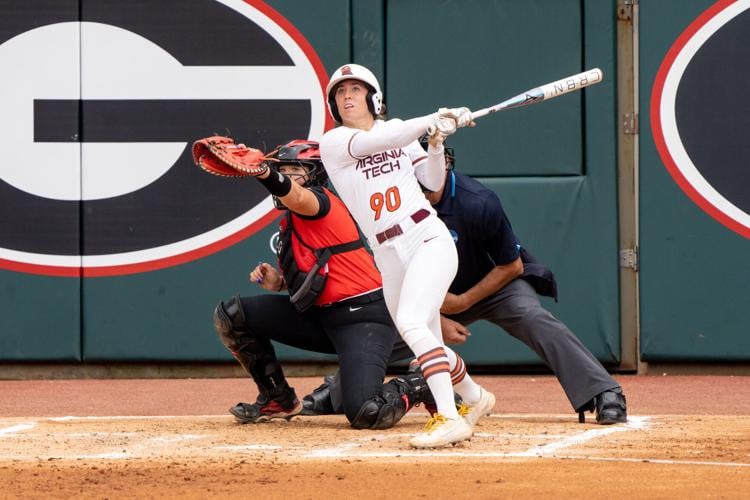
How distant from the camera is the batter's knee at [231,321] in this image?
6.29 meters

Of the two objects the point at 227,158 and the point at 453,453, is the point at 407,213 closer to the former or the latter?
the point at 227,158

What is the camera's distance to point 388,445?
5508 mm

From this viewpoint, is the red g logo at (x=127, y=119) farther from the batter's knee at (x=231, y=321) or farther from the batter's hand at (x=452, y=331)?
the batter's hand at (x=452, y=331)

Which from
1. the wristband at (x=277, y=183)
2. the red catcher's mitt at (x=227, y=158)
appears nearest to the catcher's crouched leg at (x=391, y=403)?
the wristband at (x=277, y=183)

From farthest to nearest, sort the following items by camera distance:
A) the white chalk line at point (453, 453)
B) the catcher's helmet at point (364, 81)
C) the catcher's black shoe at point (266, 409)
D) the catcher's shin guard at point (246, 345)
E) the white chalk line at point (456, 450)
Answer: the catcher's black shoe at point (266, 409) → the catcher's shin guard at point (246, 345) → the catcher's helmet at point (364, 81) → the white chalk line at point (453, 453) → the white chalk line at point (456, 450)

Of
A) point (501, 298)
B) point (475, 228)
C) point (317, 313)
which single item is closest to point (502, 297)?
point (501, 298)

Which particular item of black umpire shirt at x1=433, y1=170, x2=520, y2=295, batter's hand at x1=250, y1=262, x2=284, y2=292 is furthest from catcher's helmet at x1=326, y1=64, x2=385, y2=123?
batter's hand at x1=250, y1=262, x2=284, y2=292

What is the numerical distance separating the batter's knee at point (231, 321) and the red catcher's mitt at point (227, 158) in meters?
0.74

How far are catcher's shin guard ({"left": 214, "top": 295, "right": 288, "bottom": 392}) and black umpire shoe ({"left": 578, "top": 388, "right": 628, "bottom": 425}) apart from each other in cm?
144

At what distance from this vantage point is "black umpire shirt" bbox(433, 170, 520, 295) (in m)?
6.25

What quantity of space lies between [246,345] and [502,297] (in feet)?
3.99

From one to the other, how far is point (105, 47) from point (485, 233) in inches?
161

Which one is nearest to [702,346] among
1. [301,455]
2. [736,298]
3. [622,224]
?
[736,298]

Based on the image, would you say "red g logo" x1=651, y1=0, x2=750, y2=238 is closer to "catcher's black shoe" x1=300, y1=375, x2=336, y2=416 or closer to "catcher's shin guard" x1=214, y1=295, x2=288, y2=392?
"catcher's black shoe" x1=300, y1=375, x2=336, y2=416
